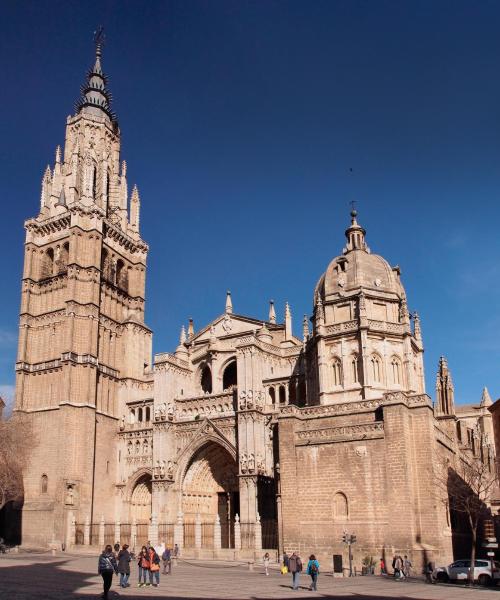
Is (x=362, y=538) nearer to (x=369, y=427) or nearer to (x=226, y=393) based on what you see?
(x=369, y=427)

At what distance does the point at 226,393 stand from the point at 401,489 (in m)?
17.3

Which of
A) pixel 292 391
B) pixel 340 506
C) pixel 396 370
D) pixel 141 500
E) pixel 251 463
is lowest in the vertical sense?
pixel 340 506

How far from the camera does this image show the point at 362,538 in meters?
28.3

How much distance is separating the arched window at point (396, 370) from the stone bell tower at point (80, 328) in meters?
19.7

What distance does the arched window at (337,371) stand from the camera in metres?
40.7

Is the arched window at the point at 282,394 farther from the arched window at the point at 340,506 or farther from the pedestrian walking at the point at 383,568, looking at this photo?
the pedestrian walking at the point at 383,568

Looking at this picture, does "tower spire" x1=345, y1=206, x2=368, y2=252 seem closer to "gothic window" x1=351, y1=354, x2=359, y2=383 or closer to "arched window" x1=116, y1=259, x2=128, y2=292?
"gothic window" x1=351, y1=354, x2=359, y2=383

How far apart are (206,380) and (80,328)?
990 cm

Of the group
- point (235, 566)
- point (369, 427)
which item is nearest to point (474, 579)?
point (369, 427)

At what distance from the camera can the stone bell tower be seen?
43969 millimetres

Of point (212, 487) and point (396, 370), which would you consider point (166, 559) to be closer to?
point (212, 487)

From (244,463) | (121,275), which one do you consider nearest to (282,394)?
(244,463)

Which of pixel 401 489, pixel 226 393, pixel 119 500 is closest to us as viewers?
pixel 401 489

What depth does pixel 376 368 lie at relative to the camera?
40.3m
